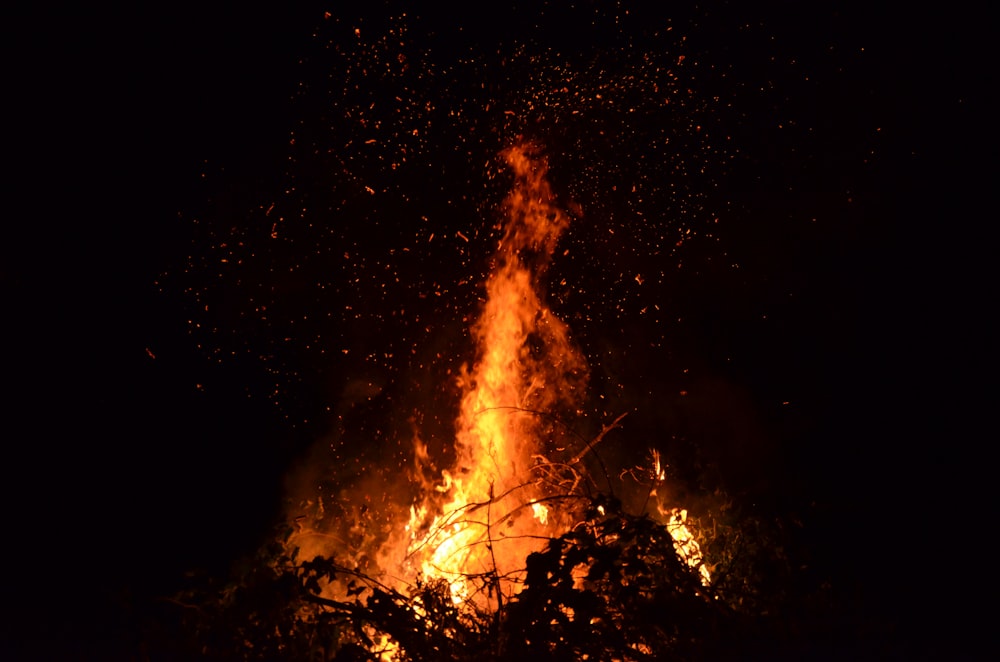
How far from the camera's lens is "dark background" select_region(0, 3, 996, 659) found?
14.5 feet

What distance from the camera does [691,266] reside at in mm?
5512

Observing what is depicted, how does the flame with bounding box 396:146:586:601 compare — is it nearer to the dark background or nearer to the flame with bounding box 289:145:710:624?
the flame with bounding box 289:145:710:624

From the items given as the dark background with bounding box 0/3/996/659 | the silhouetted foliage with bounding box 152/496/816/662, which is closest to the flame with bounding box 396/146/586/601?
the silhouetted foliage with bounding box 152/496/816/662

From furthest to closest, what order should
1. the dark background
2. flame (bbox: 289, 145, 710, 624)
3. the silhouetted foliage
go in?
the dark background < flame (bbox: 289, 145, 710, 624) < the silhouetted foliage

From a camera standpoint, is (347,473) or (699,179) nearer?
(347,473)

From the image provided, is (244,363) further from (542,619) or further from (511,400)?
(542,619)

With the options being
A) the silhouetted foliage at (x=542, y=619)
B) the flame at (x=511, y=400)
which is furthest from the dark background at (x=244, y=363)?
the silhouetted foliage at (x=542, y=619)

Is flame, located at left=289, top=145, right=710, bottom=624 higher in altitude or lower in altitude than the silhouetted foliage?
higher

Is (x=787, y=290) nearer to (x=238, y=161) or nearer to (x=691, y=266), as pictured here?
(x=691, y=266)

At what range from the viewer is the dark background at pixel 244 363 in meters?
4.41

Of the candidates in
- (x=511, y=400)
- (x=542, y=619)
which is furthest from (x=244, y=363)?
(x=542, y=619)

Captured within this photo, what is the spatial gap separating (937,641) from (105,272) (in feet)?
16.1

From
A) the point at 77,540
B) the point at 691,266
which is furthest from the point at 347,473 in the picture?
the point at 691,266

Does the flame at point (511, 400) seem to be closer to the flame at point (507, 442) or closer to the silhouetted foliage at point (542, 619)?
the flame at point (507, 442)
